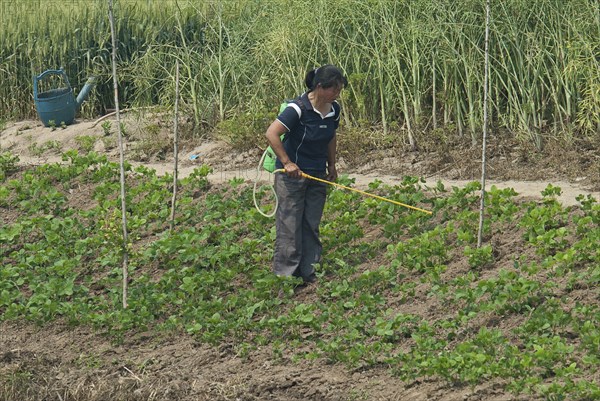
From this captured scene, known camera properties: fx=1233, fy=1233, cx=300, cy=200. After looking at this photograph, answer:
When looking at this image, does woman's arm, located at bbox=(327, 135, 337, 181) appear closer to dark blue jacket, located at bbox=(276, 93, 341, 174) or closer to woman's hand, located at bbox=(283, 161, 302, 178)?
dark blue jacket, located at bbox=(276, 93, 341, 174)

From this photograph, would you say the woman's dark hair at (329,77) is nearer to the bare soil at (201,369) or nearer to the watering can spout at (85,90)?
the bare soil at (201,369)

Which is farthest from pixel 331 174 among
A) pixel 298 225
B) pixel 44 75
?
pixel 44 75

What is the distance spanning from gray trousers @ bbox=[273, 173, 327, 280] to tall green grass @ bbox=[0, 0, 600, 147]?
300 cm

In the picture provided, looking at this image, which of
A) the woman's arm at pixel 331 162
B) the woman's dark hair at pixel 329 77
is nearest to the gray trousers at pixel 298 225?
the woman's arm at pixel 331 162

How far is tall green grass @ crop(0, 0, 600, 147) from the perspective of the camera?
1156cm

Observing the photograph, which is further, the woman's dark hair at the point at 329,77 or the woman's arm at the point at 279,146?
the woman's arm at the point at 279,146

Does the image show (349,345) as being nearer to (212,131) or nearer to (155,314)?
(155,314)

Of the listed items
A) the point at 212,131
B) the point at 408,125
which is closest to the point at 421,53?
the point at 408,125

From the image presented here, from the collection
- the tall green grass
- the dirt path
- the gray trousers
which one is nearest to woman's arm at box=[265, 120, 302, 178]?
the gray trousers

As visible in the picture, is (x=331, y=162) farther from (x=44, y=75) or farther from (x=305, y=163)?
(x=44, y=75)

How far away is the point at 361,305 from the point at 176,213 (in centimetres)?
283

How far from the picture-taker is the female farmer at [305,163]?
859 centimetres

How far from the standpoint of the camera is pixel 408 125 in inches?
467

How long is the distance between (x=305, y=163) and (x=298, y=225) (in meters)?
0.46
